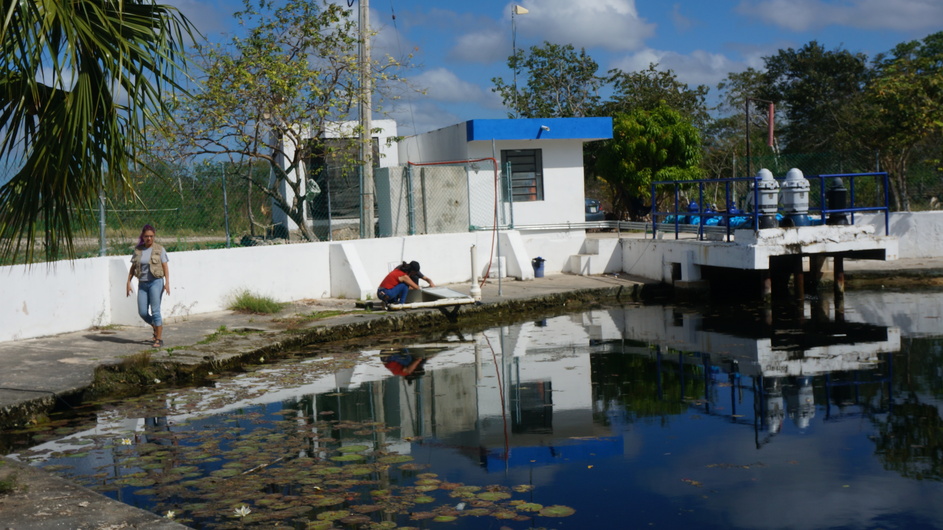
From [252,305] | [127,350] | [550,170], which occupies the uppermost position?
[550,170]

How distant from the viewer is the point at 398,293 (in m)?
16.1

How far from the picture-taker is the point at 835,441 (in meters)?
8.30

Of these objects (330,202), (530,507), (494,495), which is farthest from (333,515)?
(330,202)

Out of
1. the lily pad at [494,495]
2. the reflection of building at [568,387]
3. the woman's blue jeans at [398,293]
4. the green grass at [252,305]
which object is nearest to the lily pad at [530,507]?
the lily pad at [494,495]

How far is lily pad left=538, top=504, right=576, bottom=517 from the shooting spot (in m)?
6.50

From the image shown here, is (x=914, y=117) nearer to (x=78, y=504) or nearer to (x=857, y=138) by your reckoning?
(x=857, y=138)

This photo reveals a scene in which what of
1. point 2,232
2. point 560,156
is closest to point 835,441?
point 2,232

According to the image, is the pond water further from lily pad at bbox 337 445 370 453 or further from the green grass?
the green grass

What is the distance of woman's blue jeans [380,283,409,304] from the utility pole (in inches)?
122

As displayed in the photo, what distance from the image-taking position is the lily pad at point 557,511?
256 inches

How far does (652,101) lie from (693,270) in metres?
18.5

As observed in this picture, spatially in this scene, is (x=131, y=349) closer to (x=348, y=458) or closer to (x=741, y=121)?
(x=348, y=458)

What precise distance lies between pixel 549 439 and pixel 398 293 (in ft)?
25.3

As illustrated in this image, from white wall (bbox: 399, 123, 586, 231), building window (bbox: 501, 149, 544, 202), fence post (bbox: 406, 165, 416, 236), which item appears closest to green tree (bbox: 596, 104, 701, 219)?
white wall (bbox: 399, 123, 586, 231)
